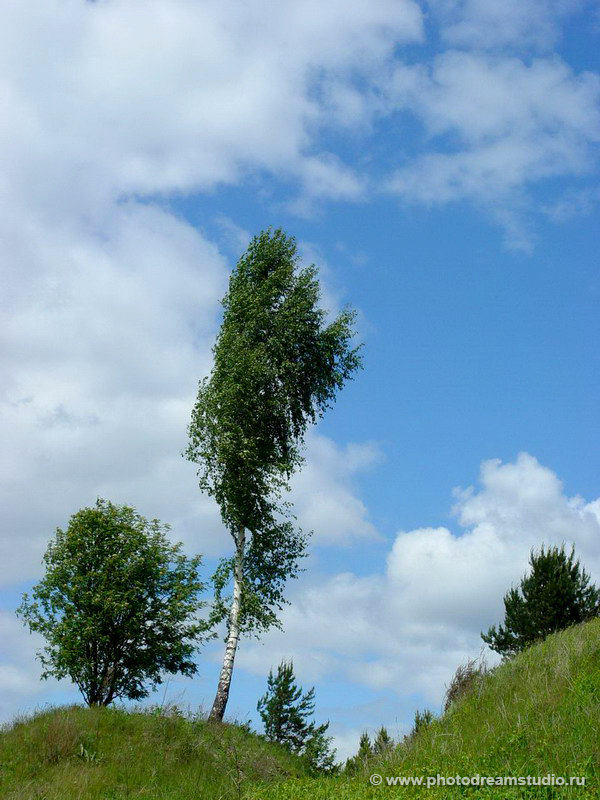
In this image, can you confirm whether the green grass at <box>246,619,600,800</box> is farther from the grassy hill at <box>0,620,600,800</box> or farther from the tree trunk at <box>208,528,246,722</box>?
the tree trunk at <box>208,528,246,722</box>

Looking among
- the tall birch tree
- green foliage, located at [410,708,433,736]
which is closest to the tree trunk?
the tall birch tree

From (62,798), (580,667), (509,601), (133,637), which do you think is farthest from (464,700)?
(509,601)

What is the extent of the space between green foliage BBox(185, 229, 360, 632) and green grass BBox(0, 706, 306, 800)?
7.19 meters

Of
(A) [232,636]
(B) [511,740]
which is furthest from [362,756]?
(A) [232,636]

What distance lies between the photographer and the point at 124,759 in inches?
695

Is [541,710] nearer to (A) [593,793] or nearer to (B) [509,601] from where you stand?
(A) [593,793]

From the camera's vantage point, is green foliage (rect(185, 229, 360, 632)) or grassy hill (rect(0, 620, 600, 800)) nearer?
grassy hill (rect(0, 620, 600, 800))

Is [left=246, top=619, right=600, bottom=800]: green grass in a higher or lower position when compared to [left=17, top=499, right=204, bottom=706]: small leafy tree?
lower

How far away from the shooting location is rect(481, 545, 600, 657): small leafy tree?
3741 centimetres

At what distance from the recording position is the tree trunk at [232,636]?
25.3 metres

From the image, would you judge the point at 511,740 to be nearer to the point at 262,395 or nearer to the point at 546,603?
the point at 262,395

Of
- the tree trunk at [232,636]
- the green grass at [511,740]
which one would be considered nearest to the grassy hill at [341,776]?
the green grass at [511,740]

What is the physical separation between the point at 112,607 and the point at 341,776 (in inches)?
602

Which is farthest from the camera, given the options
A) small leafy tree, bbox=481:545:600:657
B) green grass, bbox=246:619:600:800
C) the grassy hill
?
small leafy tree, bbox=481:545:600:657
